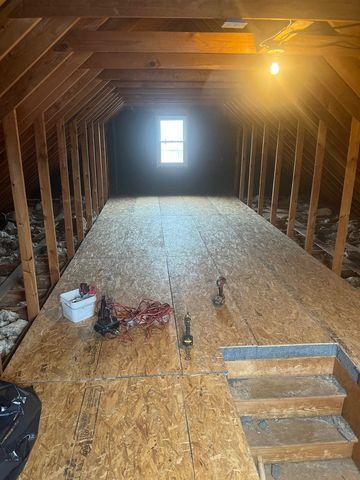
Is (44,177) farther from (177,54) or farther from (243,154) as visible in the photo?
(243,154)

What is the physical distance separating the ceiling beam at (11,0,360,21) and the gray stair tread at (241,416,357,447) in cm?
232

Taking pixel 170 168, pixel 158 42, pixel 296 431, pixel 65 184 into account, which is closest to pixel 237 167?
pixel 170 168

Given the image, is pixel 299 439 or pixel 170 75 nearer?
pixel 299 439

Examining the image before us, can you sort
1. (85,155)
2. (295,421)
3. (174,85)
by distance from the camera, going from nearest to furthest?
(295,421), (174,85), (85,155)

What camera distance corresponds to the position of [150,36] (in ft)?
8.88

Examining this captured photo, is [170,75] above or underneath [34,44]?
above

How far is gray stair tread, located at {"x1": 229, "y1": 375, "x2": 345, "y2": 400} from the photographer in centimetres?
224

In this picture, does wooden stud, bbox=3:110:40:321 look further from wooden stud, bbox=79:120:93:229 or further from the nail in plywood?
wooden stud, bbox=79:120:93:229

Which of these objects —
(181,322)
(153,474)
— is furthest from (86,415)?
(181,322)

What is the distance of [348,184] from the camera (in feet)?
11.3

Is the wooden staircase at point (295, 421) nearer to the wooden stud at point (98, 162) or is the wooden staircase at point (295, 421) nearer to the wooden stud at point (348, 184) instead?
the wooden stud at point (348, 184)

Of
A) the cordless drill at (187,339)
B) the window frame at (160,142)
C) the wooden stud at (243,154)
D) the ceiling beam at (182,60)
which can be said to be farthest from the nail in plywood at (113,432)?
the window frame at (160,142)

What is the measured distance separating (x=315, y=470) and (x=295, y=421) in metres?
0.26

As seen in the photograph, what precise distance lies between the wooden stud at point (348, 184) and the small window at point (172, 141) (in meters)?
5.87
